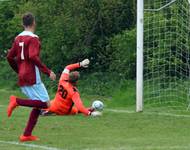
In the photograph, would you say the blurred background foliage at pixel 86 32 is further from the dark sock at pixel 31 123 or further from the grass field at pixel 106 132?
the dark sock at pixel 31 123

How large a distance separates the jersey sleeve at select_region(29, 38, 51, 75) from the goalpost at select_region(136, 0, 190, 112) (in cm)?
700

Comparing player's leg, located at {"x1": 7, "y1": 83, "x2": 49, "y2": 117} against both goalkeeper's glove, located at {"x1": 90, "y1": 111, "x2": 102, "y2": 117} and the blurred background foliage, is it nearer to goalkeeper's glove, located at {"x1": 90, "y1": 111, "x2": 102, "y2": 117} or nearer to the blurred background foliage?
goalkeeper's glove, located at {"x1": 90, "y1": 111, "x2": 102, "y2": 117}

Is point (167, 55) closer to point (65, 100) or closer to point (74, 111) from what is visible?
point (74, 111)

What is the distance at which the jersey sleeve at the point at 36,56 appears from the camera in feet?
35.2

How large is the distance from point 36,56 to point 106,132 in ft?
6.98

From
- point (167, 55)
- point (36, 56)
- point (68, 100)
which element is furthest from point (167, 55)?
point (36, 56)

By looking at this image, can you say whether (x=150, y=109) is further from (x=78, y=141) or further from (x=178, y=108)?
(x=78, y=141)

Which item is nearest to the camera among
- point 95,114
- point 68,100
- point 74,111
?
point 95,114

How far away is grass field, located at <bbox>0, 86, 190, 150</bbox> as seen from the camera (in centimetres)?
1032

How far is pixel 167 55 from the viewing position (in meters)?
19.0

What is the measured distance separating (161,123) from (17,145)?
3.95m

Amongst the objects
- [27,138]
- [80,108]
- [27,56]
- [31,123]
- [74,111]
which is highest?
[27,56]

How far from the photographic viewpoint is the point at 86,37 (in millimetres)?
28812

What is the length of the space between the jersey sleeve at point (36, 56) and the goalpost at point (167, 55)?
700 cm
